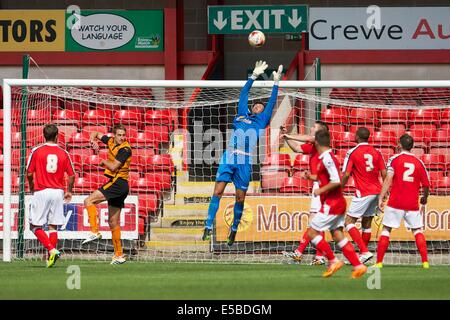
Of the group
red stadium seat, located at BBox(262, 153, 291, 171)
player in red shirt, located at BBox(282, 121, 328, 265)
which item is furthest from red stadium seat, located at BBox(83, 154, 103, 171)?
player in red shirt, located at BBox(282, 121, 328, 265)

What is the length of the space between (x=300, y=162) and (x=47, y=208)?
5311 mm

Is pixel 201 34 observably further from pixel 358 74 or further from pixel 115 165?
pixel 115 165

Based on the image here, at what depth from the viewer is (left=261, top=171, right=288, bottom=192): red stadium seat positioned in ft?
59.7

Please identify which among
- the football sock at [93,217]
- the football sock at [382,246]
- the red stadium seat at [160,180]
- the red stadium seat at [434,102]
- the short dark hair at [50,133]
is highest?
the red stadium seat at [434,102]

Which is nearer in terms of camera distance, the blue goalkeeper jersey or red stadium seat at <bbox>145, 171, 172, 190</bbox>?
the blue goalkeeper jersey

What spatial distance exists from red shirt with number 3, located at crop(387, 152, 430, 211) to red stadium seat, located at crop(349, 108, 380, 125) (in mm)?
4515

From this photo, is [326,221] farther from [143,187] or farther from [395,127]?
[395,127]

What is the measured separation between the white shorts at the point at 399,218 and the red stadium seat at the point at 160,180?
5.09 metres

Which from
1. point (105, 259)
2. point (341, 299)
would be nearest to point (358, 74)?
point (105, 259)

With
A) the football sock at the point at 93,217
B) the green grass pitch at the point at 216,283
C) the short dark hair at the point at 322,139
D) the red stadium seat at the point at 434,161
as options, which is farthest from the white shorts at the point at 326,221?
the red stadium seat at the point at 434,161

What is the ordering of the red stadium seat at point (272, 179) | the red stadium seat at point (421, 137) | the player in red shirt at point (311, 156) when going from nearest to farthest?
the player in red shirt at point (311, 156)
the red stadium seat at point (272, 179)
the red stadium seat at point (421, 137)

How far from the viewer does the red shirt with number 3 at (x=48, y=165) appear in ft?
48.5

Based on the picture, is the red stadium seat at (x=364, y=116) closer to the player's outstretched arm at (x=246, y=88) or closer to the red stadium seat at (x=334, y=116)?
the red stadium seat at (x=334, y=116)

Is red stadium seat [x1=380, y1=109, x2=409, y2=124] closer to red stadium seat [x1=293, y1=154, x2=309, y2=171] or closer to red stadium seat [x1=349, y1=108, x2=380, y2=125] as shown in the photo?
red stadium seat [x1=349, y1=108, x2=380, y2=125]
